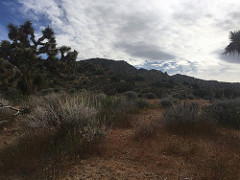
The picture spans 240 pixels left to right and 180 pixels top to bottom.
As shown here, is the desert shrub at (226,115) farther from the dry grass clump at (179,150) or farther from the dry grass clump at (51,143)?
the dry grass clump at (51,143)

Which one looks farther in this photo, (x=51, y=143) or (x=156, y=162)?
(x=51, y=143)

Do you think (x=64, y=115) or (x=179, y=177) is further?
(x=64, y=115)

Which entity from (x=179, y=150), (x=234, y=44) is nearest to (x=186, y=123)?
(x=179, y=150)

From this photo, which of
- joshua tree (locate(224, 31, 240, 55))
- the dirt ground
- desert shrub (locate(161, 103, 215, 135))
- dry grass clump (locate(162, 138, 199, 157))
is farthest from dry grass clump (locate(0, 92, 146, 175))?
joshua tree (locate(224, 31, 240, 55))

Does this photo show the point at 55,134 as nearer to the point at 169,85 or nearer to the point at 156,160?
the point at 156,160

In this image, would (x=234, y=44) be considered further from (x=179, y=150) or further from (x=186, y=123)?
(x=179, y=150)

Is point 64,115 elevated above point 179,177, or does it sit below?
above

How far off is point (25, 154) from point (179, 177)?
292 cm

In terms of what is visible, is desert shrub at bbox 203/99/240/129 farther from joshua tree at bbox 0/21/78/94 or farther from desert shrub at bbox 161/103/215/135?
joshua tree at bbox 0/21/78/94

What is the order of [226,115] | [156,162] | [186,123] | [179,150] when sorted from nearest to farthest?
1. [156,162]
2. [179,150]
3. [186,123]
4. [226,115]

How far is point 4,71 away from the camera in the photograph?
11.3m

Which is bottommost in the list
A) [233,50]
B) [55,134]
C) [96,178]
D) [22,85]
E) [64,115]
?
[96,178]

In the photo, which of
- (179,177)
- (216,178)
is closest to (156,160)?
(179,177)

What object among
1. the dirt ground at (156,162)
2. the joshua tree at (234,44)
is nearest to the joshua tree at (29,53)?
the dirt ground at (156,162)
